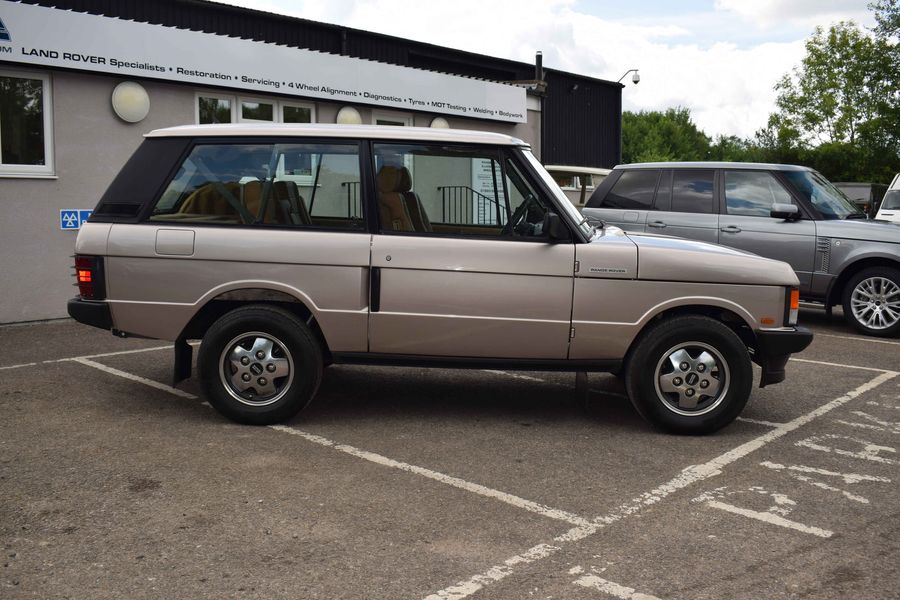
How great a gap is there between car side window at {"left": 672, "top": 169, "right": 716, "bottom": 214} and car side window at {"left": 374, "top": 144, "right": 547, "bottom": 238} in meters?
6.00

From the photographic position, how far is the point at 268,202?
5801 mm

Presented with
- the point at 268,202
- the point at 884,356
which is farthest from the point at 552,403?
the point at 884,356

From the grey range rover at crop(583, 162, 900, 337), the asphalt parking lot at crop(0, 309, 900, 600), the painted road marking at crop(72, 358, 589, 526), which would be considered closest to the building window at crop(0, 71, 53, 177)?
the asphalt parking lot at crop(0, 309, 900, 600)

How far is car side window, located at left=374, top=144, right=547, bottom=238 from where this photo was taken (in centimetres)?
573

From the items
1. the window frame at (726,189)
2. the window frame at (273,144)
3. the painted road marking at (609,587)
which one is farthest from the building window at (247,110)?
the painted road marking at (609,587)

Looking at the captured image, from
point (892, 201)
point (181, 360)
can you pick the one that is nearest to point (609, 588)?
point (181, 360)

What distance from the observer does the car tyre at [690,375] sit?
561 centimetres

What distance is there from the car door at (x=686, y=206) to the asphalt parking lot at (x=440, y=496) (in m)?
4.17

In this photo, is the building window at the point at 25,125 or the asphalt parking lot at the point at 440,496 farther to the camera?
the building window at the point at 25,125

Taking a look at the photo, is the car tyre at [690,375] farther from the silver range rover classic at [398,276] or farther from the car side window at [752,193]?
the car side window at [752,193]

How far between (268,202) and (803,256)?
7127 millimetres

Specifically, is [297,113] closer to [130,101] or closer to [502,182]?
[130,101]

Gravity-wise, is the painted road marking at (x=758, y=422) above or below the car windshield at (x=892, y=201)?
below

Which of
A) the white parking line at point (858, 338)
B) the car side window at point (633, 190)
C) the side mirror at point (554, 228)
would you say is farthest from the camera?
the car side window at point (633, 190)
